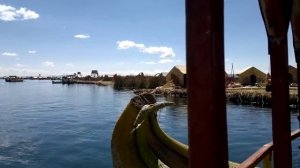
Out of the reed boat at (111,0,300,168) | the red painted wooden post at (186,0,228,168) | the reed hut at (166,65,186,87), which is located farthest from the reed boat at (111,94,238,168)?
the reed hut at (166,65,186,87)

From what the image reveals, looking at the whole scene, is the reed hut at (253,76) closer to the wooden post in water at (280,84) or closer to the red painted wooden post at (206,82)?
the wooden post in water at (280,84)

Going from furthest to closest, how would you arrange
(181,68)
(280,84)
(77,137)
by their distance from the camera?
1. (181,68)
2. (77,137)
3. (280,84)

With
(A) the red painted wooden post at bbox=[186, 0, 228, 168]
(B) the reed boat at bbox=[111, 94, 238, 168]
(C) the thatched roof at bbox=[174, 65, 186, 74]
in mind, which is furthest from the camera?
(C) the thatched roof at bbox=[174, 65, 186, 74]

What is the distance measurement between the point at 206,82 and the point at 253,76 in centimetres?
6690

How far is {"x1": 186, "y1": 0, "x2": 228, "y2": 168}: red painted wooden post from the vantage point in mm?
1678

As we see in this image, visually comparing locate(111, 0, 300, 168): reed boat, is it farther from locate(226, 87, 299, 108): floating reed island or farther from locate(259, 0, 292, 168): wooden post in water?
locate(226, 87, 299, 108): floating reed island

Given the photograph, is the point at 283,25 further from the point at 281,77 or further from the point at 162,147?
the point at 162,147

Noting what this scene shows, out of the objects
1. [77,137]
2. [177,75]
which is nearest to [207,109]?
[77,137]

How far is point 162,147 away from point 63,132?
79.4 feet

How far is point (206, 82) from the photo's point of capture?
5.53 feet

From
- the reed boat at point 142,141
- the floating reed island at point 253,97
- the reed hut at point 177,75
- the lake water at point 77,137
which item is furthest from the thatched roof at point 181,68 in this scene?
the reed boat at point 142,141

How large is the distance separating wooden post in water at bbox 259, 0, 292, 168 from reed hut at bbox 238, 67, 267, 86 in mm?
63259

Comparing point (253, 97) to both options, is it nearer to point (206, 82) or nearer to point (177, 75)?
point (177, 75)

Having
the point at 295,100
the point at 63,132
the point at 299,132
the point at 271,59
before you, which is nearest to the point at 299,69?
the point at 299,132
